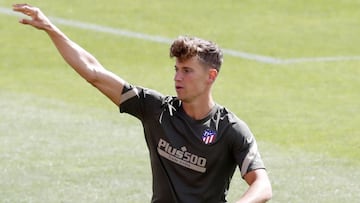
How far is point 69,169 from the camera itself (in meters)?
12.9

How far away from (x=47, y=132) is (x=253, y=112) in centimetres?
342

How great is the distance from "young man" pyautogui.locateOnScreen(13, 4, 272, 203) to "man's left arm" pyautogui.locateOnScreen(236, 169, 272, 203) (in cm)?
1

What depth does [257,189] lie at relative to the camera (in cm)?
682

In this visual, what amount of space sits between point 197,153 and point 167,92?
10747 mm

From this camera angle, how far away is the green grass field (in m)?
12.5

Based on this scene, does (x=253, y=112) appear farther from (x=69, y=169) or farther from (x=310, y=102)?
(x=69, y=169)

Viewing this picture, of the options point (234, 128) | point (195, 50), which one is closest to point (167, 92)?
point (234, 128)

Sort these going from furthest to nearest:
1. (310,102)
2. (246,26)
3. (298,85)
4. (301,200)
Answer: (246,26) < (298,85) < (310,102) < (301,200)

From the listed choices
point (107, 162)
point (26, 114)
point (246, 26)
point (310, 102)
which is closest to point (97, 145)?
point (107, 162)

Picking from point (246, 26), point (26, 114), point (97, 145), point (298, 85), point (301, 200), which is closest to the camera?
point (301, 200)

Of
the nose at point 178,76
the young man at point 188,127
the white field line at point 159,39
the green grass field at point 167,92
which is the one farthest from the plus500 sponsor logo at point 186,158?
the white field line at point 159,39

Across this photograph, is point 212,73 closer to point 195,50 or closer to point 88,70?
point 195,50

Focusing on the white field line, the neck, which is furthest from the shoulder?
the white field line

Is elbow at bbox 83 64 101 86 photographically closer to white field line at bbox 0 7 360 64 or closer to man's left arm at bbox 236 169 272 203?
man's left arm at bbox 236 169 272 203
